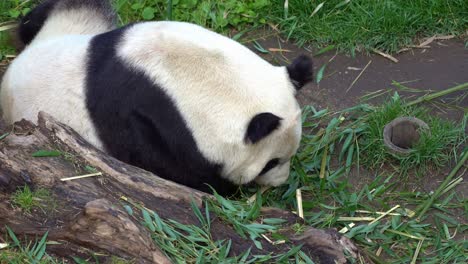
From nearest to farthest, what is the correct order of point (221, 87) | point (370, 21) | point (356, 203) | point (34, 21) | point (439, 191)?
1. point (221, 87)
2. point (356, 203)
3. point (439, 191)
4. point (34, 21)
5. point (370, 21)

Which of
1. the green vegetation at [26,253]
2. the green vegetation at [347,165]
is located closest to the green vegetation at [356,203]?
the green vegetation at [347,165]

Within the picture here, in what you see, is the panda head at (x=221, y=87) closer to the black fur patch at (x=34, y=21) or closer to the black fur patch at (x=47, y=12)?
the black fur patch at (x=47, y=12)

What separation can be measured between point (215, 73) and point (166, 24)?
1.74 feet

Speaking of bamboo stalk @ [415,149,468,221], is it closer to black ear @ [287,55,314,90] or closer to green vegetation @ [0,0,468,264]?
green vegetation @ [0,0,468,264]

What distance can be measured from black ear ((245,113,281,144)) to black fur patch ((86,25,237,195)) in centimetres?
38

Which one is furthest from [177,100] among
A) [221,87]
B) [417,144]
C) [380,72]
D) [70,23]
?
[380,72]

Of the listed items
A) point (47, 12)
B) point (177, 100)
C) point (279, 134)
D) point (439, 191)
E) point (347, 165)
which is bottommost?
point (439, 191)

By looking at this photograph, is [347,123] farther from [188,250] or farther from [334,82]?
[188,250]

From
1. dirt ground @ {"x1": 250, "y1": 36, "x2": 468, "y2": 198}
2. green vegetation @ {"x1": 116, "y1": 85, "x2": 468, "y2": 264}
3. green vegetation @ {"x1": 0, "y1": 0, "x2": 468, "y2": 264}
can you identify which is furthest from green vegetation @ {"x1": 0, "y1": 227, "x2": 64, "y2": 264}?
dirt ground @ {"x1": 250, "y1": 36, "x2": 468, "y2": 198}

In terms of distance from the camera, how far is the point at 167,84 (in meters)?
4.68

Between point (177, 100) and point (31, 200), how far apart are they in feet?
3.63

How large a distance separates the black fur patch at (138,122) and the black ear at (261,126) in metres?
0.38

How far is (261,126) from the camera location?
455 cm

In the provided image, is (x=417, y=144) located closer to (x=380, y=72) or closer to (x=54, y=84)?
(x=380, y=72)
